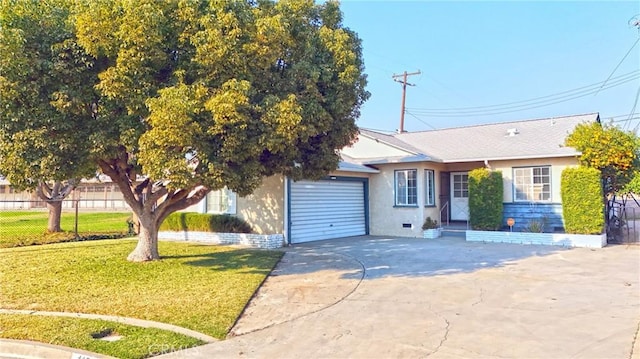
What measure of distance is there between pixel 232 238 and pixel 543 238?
10418 millimetres

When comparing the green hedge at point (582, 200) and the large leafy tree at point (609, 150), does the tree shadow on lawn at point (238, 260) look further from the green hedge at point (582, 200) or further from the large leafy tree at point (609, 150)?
the large leafy tree at point (609, 150)

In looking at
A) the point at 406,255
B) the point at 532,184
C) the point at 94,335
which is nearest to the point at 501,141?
the point at 532,184

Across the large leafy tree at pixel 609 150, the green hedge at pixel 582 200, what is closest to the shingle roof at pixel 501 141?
the large leafy tree at pixel 609 150

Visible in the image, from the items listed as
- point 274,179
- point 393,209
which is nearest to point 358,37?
point 274,179

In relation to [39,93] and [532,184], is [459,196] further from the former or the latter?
[39,93]

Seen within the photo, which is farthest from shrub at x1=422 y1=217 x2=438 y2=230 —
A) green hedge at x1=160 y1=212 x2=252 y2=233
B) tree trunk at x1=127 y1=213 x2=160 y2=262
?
tree trunk at x1=127 y1=213 x2=160 y2=262

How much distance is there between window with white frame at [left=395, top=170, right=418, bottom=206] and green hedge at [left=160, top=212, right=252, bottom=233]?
245 inches

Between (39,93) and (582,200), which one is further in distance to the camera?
(582,200)

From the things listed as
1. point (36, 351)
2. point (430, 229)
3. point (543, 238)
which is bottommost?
point (36, 351)

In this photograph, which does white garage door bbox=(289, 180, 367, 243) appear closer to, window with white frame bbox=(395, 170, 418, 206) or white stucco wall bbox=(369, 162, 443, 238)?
white stucco wall bbox=(369, 162, 443, 238)

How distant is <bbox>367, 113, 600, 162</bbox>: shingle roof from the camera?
A: 15.7 meters

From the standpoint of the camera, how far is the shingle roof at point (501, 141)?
51.6 feet

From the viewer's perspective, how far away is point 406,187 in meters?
17.0

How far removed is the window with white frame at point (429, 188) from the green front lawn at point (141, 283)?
24.0 ft
